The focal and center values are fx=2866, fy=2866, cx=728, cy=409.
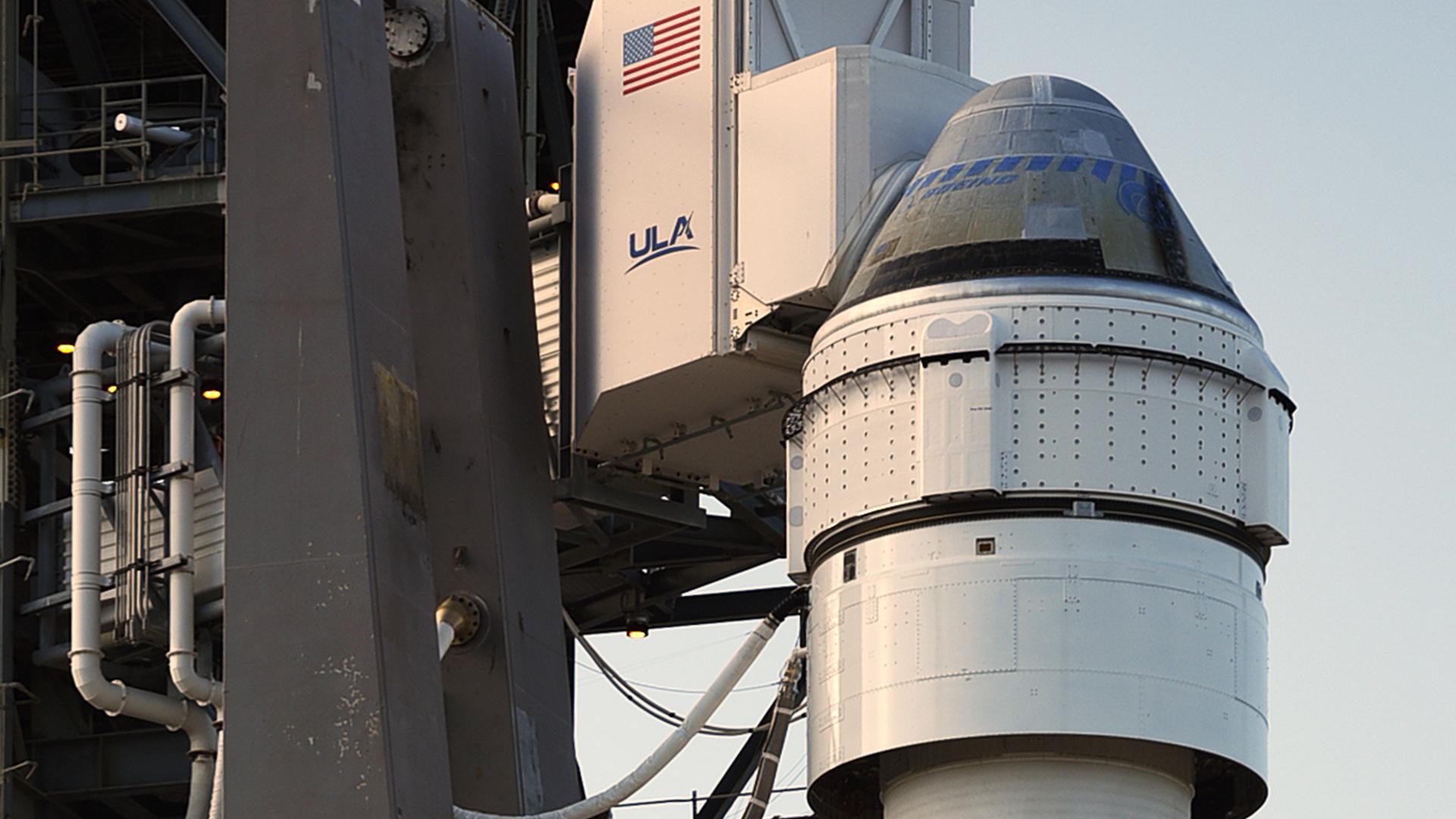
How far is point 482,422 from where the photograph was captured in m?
21.7

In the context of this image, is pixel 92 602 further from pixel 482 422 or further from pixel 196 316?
pixel 482 422

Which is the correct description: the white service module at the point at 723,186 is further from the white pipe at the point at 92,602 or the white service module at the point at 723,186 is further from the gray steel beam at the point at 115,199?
the gray steel beam at the point at 115,199

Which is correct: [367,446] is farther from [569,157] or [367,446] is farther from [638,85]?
[569,157]

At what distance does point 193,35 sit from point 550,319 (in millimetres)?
6270

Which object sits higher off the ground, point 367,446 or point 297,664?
point 367,446

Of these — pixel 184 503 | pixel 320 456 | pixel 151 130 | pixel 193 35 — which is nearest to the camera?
pixel 320 456

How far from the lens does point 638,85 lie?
76.9 ft

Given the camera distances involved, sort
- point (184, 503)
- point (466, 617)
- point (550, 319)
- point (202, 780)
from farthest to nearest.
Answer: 1. point (202, 780)
2. point (550, 319)
3. point (184, 503)
4. point (466, 617)

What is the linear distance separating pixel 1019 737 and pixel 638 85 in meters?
7.19

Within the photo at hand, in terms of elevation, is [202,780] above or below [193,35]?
below

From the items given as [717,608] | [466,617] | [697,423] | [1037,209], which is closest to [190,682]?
[466,617]

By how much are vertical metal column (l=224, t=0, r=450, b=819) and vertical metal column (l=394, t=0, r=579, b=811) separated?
257cm

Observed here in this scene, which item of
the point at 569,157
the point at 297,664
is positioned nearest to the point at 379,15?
the point at 297,664

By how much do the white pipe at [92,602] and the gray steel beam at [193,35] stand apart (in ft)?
15.1
